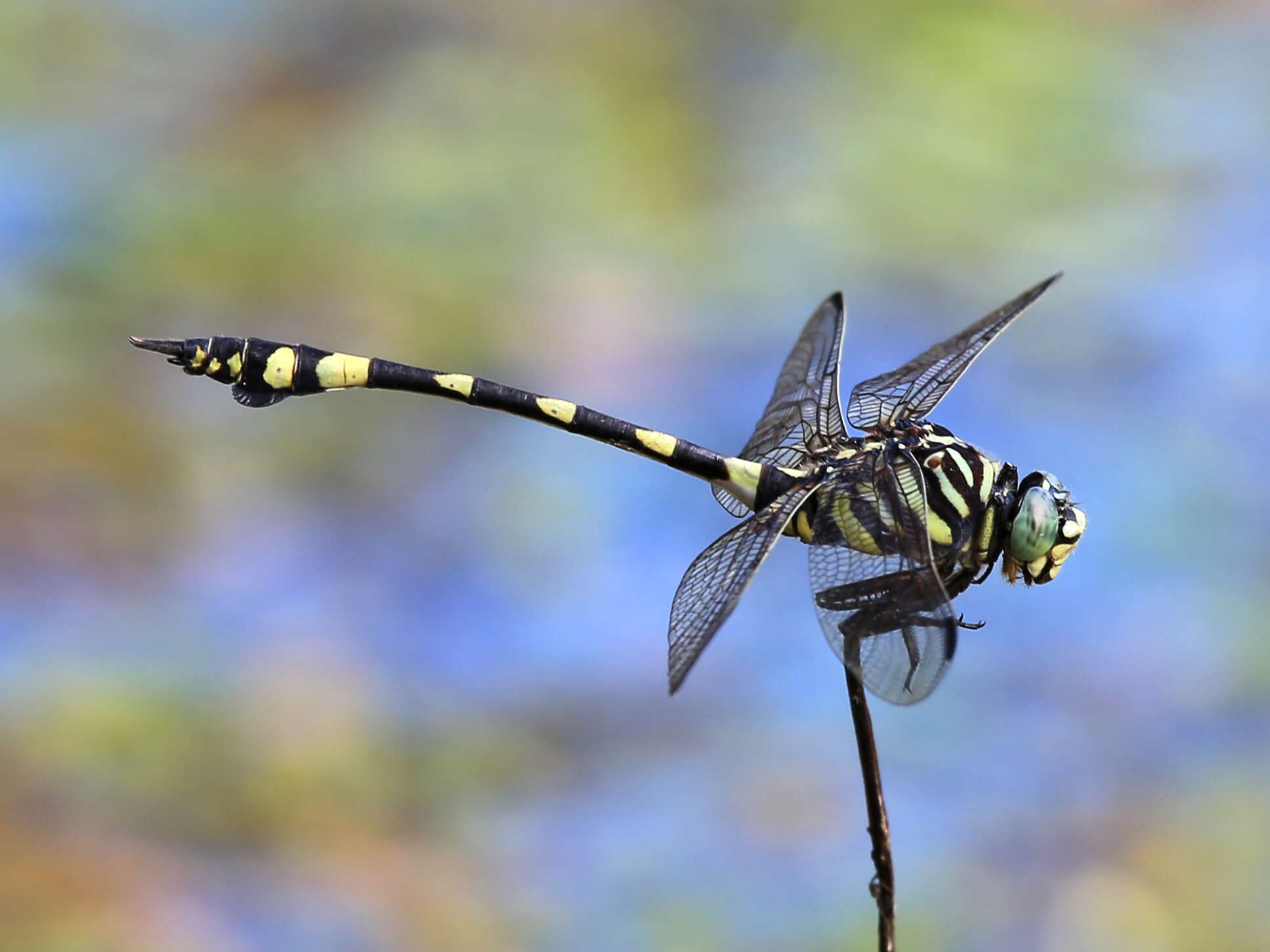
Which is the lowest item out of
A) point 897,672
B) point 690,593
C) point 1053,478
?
point 897,672

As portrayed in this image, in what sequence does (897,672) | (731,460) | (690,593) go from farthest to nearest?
(731,460)
(690,593)
(897,672)

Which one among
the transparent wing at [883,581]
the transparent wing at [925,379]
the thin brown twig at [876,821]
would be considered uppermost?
the transparent wing at [925,379]

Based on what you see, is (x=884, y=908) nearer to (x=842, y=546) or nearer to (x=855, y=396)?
(x=842, y=546)

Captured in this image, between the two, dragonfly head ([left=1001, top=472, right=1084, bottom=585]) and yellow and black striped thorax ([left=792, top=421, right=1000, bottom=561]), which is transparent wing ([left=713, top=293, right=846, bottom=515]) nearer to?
yellow and black striped thorax ([left=792, top=421, right=1000, bottom=561])

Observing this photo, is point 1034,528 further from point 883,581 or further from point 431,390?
point 431,390

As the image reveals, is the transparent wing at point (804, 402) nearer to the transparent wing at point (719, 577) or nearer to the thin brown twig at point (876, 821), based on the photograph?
the transparent wing at point (719, 577)

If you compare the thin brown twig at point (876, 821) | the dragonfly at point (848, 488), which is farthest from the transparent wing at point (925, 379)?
the thin brown twig at point (876, 821)

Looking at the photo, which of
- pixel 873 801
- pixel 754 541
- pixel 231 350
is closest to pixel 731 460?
pixel 754 541
